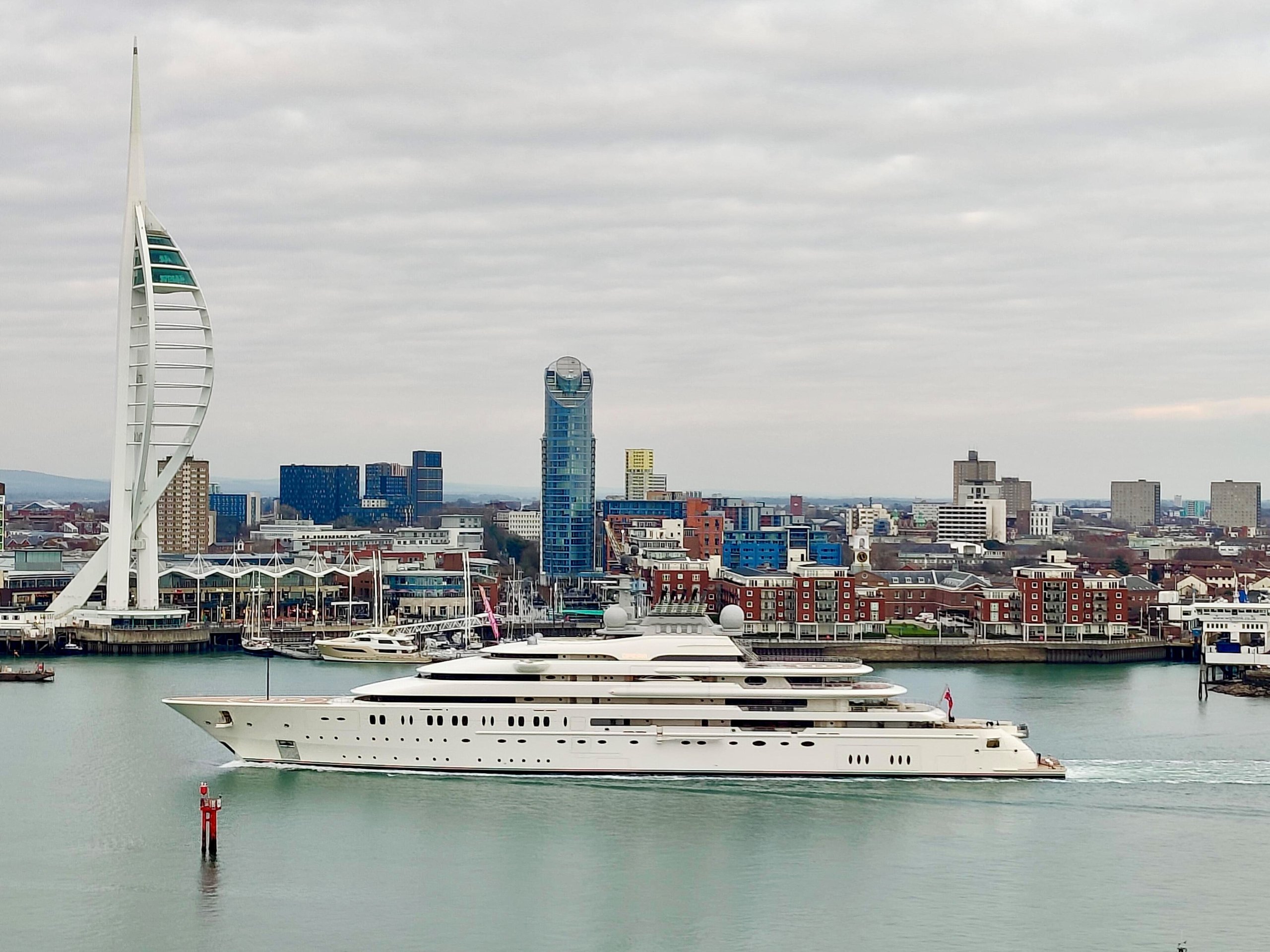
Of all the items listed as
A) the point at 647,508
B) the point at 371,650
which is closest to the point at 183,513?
the point at 647,508

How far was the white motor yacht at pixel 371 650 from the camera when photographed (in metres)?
39.6

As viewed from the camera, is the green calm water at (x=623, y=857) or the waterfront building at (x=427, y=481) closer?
the green calm water at (x=623, y=857)

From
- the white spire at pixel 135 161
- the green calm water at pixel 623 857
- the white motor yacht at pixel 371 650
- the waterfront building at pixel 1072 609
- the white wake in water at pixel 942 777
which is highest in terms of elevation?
the white spire at pixel 135 161

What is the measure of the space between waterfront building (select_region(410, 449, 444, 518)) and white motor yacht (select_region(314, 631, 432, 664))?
88444 mm

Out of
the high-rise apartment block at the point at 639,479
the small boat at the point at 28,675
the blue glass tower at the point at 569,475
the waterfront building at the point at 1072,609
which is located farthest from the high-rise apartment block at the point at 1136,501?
the small boat at the point at 28,675

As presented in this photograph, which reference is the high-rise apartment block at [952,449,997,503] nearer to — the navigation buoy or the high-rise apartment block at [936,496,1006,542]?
the high-rise apartment block at [936,496,1006,542]

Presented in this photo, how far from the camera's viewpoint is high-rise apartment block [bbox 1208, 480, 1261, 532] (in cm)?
12656

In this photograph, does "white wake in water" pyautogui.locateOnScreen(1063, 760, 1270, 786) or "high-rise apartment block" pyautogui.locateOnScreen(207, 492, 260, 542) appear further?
"high-rise apartment block" pyautogui.locateOnScreen(207, 492, 260, 542)

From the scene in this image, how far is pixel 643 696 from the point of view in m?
22.0

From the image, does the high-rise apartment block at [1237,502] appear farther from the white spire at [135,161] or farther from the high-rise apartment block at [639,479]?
the white spire at [135,161]

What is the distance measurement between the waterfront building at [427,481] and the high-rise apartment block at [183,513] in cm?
5018

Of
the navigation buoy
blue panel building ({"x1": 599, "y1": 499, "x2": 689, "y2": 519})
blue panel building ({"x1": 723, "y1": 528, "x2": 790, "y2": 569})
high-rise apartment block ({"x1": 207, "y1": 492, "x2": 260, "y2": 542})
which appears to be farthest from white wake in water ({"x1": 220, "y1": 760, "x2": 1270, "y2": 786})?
high-rise apartment block ({"x1": 207, "y1": 492, "x2": 260, "y2": 542})

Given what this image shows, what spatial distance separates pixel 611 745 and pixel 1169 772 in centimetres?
712

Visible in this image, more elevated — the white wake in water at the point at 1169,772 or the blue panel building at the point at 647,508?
the blue panel building at the point at 647,508
